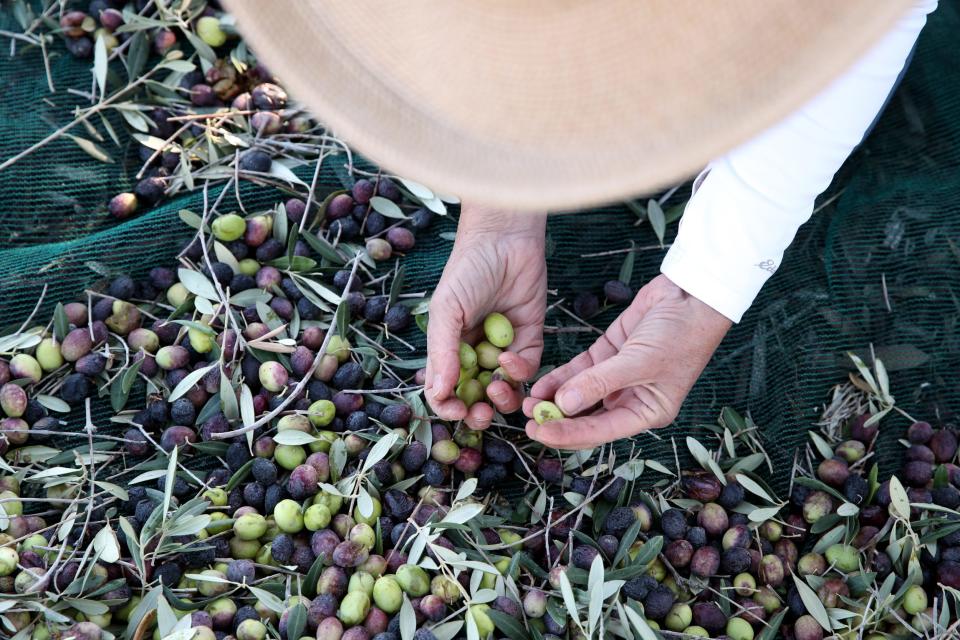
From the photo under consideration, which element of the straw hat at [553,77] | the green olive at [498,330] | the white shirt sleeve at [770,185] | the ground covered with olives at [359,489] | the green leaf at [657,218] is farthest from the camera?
the green leaf at [657,218]

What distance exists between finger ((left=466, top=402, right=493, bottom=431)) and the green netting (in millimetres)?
353

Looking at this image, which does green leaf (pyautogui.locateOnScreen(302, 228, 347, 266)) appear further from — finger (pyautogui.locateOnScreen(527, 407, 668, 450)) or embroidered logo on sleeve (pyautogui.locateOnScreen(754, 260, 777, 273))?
embroidered logo on sleeve (pyautogui.locateOnScreen(754, 260, 777, 273))

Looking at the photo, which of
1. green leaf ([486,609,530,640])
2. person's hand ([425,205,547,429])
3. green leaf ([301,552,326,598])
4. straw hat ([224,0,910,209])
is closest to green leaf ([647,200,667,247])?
person's hand ([425,205,547,429])

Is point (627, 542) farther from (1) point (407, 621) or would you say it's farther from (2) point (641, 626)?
(1) point (407, 621)

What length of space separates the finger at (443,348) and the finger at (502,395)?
2.8 inches

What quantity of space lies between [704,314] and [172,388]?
1142 mm

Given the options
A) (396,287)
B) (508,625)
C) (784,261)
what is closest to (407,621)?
(508,625)

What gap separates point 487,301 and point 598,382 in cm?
34

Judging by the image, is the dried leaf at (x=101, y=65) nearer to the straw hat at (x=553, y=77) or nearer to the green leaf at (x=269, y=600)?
the green leaf at (x=269, y=600)

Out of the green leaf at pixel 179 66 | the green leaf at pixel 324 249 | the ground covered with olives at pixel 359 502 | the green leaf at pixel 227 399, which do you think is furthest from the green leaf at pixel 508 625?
the green leaf at pixel 179 66

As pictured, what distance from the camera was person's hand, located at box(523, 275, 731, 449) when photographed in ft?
5.29

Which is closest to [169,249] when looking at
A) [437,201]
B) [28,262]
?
[28,262]

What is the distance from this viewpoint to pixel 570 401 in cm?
159

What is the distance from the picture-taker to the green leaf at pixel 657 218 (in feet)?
7.41
